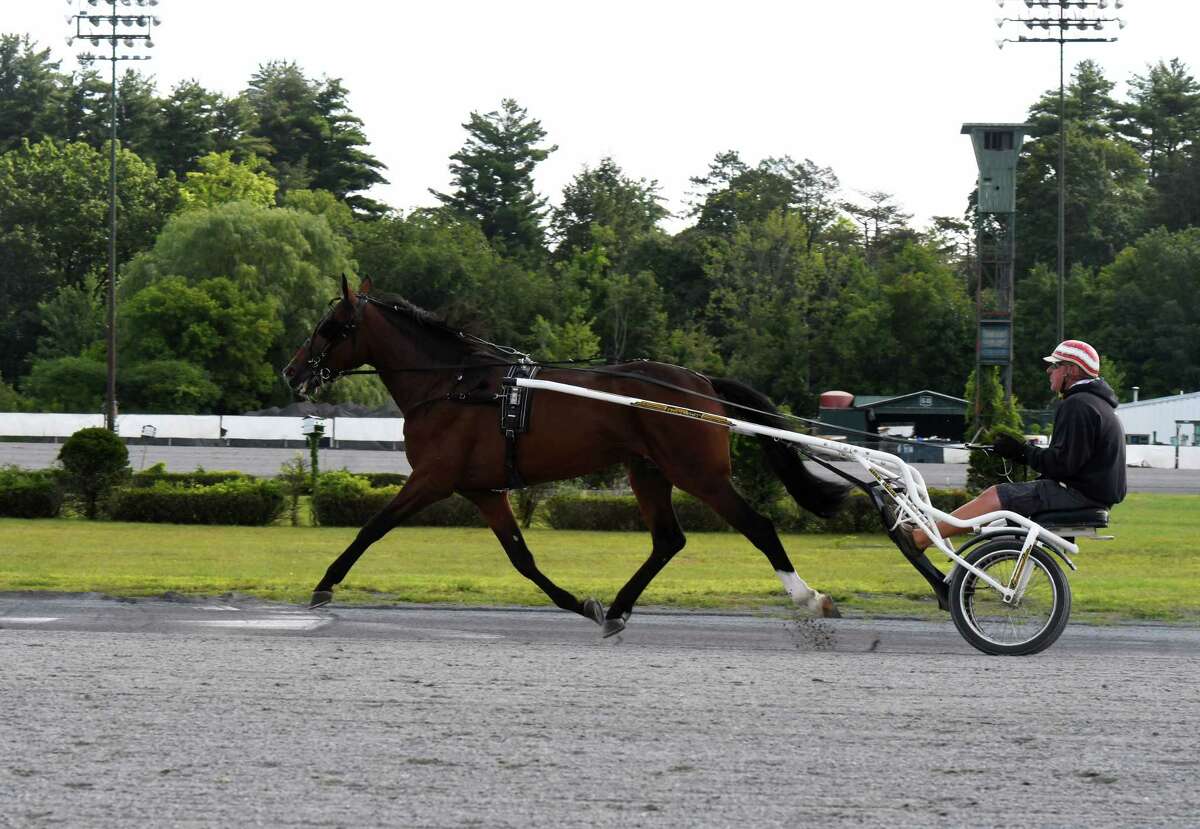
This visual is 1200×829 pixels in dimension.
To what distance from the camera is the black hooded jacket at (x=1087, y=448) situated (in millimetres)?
7734

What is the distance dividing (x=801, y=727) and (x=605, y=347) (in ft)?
217

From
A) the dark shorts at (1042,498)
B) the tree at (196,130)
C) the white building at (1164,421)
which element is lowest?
the dark shorts at (1042,498)

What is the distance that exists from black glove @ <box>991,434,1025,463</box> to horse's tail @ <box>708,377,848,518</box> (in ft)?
5.33

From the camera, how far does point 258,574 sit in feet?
46.4

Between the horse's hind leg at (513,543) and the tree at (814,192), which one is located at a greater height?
the tree at (814,192)

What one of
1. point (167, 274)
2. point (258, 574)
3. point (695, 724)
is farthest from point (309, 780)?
point (167, 274)

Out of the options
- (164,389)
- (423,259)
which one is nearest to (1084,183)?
(423,259)

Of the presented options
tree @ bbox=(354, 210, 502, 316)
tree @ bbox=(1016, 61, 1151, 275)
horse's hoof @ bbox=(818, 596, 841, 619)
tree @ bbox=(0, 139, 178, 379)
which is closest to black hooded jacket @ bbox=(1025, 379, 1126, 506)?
horse's hoof @ bbox=(818, 596, 841, 619)

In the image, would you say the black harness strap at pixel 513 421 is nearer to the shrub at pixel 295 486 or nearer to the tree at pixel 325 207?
the shrub at pixel 295 486

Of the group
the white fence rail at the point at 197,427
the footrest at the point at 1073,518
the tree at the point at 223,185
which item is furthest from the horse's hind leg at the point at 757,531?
the tree at the point at 223,185

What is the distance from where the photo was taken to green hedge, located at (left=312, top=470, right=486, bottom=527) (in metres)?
21.6

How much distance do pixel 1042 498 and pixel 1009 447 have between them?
1.22ft

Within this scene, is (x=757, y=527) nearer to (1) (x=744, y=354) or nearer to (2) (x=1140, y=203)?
(1) (x=744, y=354)

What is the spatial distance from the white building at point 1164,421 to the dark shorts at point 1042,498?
150 feet
